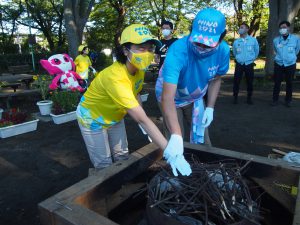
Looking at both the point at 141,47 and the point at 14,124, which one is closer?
the point at 141,47

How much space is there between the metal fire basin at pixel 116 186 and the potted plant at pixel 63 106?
407 centimetres

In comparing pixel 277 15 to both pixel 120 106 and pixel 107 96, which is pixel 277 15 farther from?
pixel 120 106

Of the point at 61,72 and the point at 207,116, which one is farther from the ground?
the point at 61,72

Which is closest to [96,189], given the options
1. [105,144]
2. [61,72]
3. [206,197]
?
[206,197]

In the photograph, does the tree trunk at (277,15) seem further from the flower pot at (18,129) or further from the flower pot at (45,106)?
the flower pot at (18,129)

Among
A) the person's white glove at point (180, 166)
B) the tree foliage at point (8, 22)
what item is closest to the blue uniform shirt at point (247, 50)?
the person's white glove at point (180, 166)

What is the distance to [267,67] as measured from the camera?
33.5 feet

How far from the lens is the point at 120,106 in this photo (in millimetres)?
1943

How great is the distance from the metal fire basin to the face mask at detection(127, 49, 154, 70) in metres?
0.63

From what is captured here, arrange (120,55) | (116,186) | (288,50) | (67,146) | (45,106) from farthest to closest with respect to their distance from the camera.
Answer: (288,50)
(45,106)
(67,146)
(120,55)
(116,186)

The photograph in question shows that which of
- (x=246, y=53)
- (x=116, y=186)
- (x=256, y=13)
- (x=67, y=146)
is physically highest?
(x=256, y=13)

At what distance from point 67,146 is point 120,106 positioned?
298cm

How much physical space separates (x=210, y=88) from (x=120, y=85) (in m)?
1.08

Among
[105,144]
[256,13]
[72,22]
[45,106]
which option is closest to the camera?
[105,144]
